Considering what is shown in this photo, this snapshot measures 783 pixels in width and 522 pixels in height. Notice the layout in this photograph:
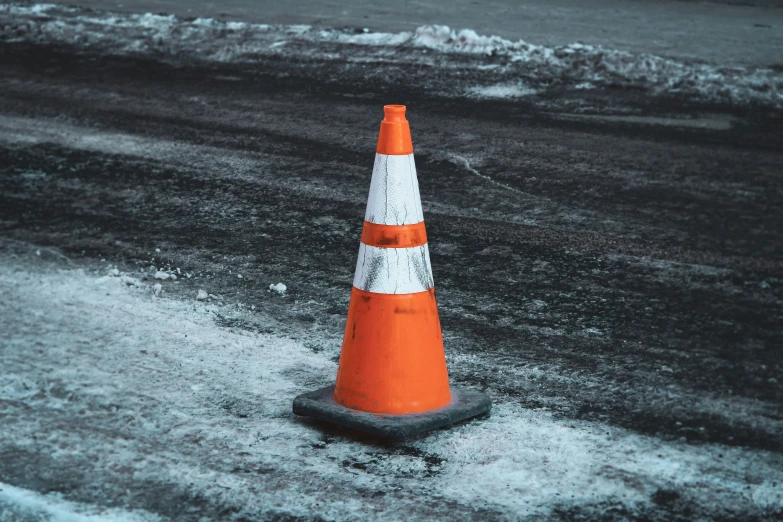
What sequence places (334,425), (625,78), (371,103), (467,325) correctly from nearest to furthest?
1. (334,425)
2. (467,325)
3. (371,103)
4. (625,78)

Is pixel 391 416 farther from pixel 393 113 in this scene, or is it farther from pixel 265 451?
pixel 393 113

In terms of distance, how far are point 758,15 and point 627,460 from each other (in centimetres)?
1086

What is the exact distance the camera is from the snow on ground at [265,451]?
2.81 m

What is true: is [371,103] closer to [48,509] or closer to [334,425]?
[334,425]

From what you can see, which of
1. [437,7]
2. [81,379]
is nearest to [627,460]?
[81,379]

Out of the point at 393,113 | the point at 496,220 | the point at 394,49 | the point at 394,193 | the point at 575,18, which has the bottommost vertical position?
the point at 496,220

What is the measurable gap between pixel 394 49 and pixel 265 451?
24.5 ft

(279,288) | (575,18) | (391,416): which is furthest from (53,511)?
(575,18)

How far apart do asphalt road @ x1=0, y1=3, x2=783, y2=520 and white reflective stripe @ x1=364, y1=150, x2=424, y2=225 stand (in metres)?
0.75

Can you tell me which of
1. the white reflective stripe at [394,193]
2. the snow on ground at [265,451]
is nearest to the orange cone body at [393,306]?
the white reflective stripe at [394,193]

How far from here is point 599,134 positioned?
7133mm

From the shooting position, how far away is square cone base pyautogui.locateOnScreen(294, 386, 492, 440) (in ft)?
10.3

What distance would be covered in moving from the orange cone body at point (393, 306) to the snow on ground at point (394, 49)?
205 inches

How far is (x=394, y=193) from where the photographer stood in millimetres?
3279
